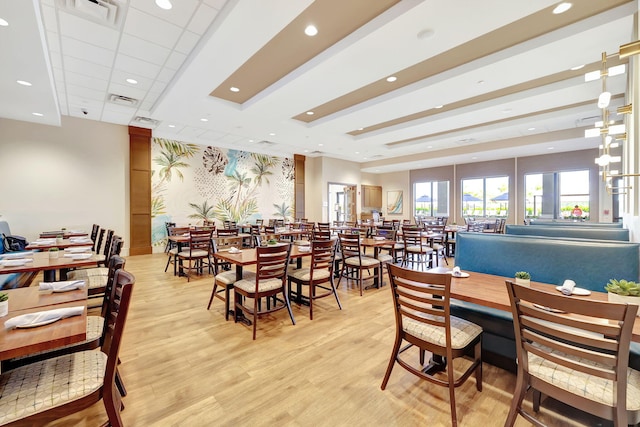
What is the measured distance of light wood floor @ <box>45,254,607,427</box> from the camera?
179cm

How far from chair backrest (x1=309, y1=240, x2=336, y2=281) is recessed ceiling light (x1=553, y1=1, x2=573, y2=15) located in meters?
3.56

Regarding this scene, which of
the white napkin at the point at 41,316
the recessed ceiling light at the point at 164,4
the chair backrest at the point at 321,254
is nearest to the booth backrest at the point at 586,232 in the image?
the chair backrest at the point at 321,254

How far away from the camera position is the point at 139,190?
747 cm

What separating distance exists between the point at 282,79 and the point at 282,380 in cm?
444

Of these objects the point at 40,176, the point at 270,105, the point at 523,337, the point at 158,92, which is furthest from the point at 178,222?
the point at 523,337

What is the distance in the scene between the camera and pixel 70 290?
1.87m

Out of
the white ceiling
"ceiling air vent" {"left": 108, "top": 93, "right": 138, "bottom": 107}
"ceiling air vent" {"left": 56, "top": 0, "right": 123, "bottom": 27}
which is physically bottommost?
the white ceiling

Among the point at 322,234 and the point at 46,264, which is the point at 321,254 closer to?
the point at 322,234

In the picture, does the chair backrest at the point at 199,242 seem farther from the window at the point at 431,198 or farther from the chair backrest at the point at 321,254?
the window at the point at 431,198

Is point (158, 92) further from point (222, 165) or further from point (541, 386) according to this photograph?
point (541, 386)

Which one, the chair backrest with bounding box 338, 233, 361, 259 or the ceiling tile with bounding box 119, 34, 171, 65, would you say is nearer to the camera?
the ceiling tile with bounding box 119, 34, 171, 65

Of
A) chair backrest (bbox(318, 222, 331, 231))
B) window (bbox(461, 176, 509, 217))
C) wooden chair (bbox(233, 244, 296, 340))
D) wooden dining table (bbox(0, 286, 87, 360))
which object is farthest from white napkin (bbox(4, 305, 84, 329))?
window (bbox(461, 176, 509, 217))

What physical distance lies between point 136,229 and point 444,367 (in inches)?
315

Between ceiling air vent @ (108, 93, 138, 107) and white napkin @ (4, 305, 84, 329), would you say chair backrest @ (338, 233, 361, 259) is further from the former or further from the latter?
ceiling air vent @ (108, 93, 138, 107)
